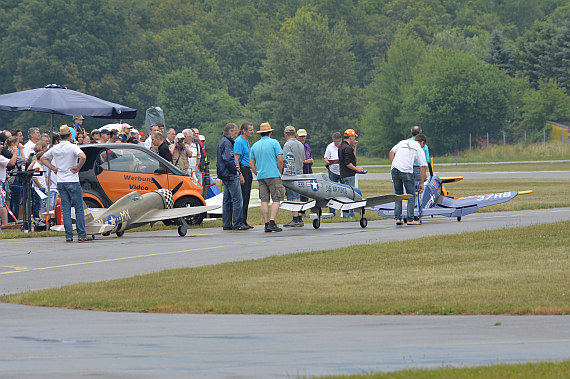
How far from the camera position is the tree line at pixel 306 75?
8625 cm

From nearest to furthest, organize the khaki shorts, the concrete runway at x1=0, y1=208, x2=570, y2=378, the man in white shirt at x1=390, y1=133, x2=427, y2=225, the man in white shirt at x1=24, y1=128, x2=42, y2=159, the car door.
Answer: the concrete runway at x1=0, y1=208, x2=570, y2=378 < the khaki shorts < the car door < the man in white shirt at x1=390, y1=133, x2=427, y2=225 < the man in white shirt at x1=24, y1=128, x2=42, y2=159

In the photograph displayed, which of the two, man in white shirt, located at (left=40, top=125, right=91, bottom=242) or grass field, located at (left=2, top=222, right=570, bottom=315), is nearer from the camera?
grass field, located at (left=2, top=222, right=570, bottom=315)

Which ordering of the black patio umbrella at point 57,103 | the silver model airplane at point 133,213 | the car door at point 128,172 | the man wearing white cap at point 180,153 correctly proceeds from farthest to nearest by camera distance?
the man wearing white cap at point 180,153, the black patio umbrella at point 57,103, the car door at point 128,172, the silver model airplane at point 133,213

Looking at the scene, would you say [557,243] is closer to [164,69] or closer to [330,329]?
[330,329]

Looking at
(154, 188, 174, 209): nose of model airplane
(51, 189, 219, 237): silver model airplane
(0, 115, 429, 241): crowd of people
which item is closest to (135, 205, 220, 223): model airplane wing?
(51, 189, 219, 237): silver model airplane

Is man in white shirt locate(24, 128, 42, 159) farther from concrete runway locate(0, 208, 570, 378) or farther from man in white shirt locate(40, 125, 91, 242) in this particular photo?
concrete runway locate(0, 208, 570, 378)

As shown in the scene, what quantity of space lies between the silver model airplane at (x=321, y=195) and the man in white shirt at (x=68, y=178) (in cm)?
398

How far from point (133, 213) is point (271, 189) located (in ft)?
9.27

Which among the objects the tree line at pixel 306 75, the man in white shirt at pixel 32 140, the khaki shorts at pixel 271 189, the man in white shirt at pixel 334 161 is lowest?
the khaki shorts at pixel 271 189

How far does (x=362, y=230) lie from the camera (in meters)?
18.9

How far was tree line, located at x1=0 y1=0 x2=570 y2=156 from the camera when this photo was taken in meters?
86.2

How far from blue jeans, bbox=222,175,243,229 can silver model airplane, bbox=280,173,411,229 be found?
891mm

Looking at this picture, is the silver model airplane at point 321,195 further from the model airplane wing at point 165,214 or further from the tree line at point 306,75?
the tree line at point 306,75

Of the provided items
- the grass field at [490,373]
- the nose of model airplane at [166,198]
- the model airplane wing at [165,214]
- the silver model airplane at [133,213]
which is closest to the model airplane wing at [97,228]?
the silver model airplane at [133,213]
